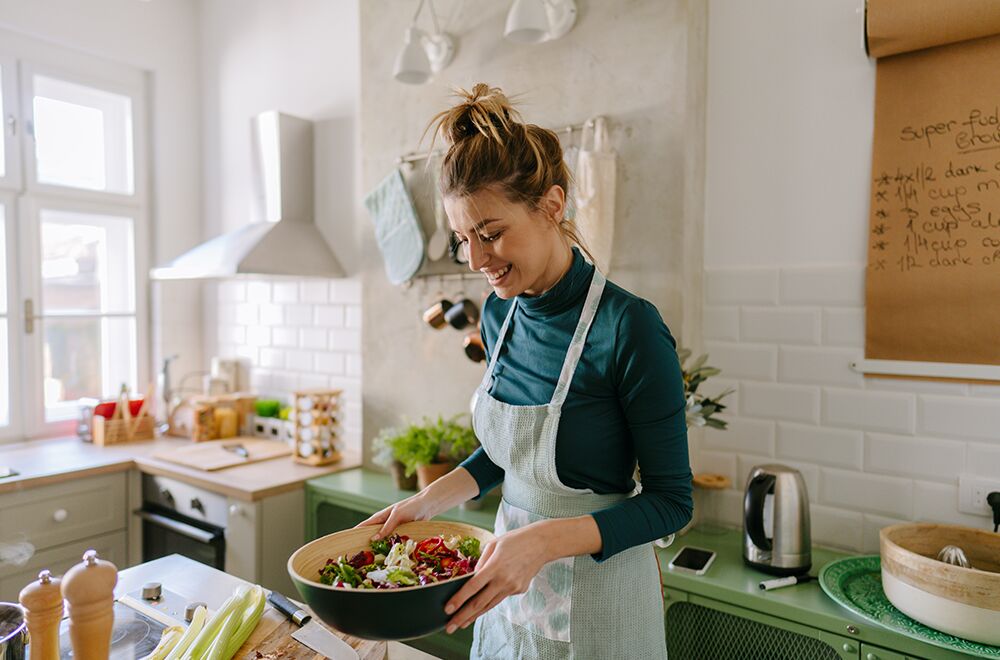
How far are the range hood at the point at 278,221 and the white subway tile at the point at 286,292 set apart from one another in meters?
0.33

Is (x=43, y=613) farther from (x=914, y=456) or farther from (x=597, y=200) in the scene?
(x=914, y=456)

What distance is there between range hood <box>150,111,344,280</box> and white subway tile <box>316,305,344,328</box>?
7.1 inches

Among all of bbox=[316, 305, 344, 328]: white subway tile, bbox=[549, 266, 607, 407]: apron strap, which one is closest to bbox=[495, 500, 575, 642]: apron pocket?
bbox=[549, 266, 607, 407]: apron strap

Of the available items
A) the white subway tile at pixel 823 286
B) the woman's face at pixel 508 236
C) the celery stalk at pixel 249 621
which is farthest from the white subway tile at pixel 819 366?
the celery stalk at pixel 249 621

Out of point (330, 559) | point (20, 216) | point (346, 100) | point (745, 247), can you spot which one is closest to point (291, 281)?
point (346, 100)

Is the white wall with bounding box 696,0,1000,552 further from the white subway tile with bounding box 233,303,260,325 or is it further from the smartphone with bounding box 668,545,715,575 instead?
the white subway tile with bounding box 233,303,260,325

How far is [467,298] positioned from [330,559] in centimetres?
144

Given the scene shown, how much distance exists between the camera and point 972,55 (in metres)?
1.70

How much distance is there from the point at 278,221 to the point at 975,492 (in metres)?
2.79

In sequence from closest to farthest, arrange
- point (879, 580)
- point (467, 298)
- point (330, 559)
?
point (330, 559), point (879, 580), point (467, 298)

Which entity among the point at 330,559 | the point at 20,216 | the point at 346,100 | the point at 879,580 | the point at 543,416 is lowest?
the point at 879,580

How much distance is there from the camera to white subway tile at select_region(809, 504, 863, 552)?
1899 mm

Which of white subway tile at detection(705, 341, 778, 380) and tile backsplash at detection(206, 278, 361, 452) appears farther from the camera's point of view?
tile backsplash at detection(206, 278, 361, 452)

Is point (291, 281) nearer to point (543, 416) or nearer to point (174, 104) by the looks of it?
point (174, 104)
